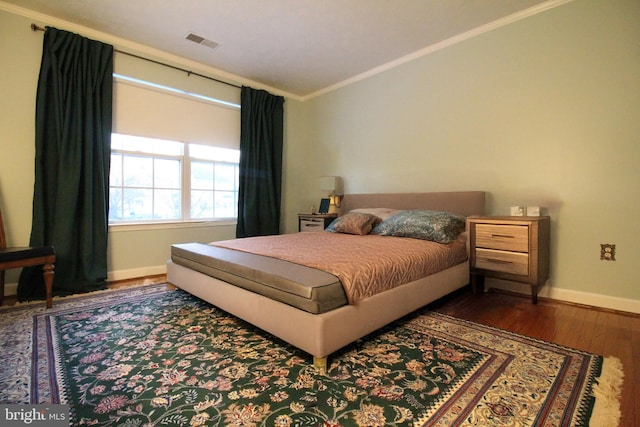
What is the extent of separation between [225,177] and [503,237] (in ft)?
11.6

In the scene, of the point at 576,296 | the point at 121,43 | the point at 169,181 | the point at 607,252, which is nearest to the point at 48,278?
the point at 169,181

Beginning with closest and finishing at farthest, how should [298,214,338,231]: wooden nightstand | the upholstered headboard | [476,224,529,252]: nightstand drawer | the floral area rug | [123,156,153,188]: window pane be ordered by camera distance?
the floral area rug → [476,224,529,252]: nightstand drawer → the upholstered headboard → [123,156,153,188]: window pane → [298,214,338,231]: wooden nightstand

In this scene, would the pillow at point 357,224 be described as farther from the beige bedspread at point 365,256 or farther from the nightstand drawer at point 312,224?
the nightstand drawer at point 312,224

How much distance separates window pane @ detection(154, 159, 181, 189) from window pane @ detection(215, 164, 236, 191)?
1.78 ft

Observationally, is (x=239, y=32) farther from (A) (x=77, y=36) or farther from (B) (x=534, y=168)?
(B) (x=534, y=168)

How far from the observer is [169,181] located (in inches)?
151

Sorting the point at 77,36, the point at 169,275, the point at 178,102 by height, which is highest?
the point at 77,36

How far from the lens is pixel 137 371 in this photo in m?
1.55

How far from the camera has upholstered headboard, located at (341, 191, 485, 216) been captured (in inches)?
120

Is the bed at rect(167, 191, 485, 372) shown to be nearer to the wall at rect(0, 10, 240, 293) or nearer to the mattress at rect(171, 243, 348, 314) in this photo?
the mattress at rect(171, 243, 348, 314)

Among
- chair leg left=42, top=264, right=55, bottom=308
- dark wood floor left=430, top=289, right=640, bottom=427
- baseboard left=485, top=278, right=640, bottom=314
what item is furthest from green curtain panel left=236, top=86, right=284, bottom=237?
baseboard left=485, top=278, right=640, bottom=314

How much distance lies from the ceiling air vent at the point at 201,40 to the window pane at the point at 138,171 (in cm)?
145

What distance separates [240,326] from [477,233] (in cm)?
221

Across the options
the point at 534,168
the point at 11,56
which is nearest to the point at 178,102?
the point at 11,56
